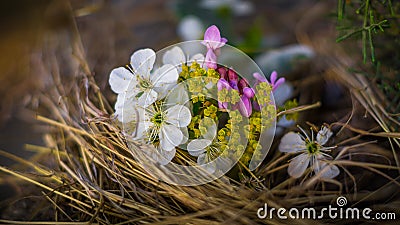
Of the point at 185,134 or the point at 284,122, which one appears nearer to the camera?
the point at 185,134

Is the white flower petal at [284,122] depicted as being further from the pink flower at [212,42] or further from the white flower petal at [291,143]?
the pink flower at [212,42]

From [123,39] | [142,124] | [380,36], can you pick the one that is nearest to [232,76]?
[142,124]

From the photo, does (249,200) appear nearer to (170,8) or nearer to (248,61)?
(248,61)

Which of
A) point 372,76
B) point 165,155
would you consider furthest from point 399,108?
point 165,155

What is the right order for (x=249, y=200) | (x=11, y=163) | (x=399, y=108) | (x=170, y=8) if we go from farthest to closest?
(x=170, y=8) → (x=11, y=163) → (x=399, y=108) → (x=249, y=200)

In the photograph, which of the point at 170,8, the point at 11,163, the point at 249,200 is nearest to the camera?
the point at 249,200

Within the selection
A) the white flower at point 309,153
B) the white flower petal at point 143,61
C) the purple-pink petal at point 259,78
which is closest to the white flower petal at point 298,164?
the white flower at point 309,153

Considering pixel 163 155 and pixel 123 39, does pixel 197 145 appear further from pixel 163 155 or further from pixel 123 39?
pixel 123 39

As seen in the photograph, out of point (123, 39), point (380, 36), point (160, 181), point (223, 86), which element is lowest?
point (160, 181)
